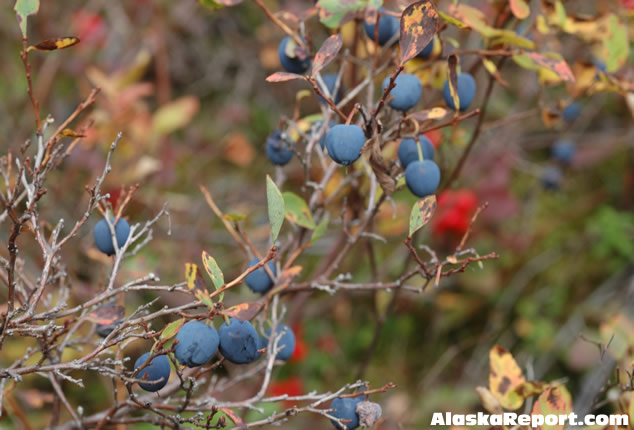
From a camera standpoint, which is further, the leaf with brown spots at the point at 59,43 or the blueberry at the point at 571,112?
the blueberry at the point at 571,112

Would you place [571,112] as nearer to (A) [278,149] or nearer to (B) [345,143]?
(A) [278,149]

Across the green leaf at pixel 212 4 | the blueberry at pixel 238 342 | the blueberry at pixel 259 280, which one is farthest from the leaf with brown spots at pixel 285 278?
the green leaf at pixel 212 4

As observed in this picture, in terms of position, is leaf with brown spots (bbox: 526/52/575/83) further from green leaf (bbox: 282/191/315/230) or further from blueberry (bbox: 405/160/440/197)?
green leaf (bbox: 282/191/315/230)

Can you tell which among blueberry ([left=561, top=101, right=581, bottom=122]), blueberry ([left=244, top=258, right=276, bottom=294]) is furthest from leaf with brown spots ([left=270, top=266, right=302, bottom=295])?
blueberry ([left=561, top=101, right=581, bottom=122])

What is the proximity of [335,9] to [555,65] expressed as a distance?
336 mm

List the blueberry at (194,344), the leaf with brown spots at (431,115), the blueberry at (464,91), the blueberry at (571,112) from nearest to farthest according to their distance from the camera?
the blueberry at (194,344) → the leaf with brown spots at (431,115) → the blueberry at (464,91) → the blueberry at (571,112)

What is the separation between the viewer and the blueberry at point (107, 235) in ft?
2.59

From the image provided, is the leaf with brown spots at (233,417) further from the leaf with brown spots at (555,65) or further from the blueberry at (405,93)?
the leaf with brown spots at (555,65)

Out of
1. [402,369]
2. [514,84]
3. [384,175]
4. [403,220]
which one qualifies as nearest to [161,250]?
[403,220]

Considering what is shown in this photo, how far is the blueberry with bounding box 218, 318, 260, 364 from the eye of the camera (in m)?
0.68

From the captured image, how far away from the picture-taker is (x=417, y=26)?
0.69m

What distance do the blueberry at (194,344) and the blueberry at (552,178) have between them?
1331 mm

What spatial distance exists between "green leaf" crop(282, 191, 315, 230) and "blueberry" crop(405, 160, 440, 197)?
0.17m

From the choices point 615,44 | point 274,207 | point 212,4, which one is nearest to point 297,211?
point 274,207
